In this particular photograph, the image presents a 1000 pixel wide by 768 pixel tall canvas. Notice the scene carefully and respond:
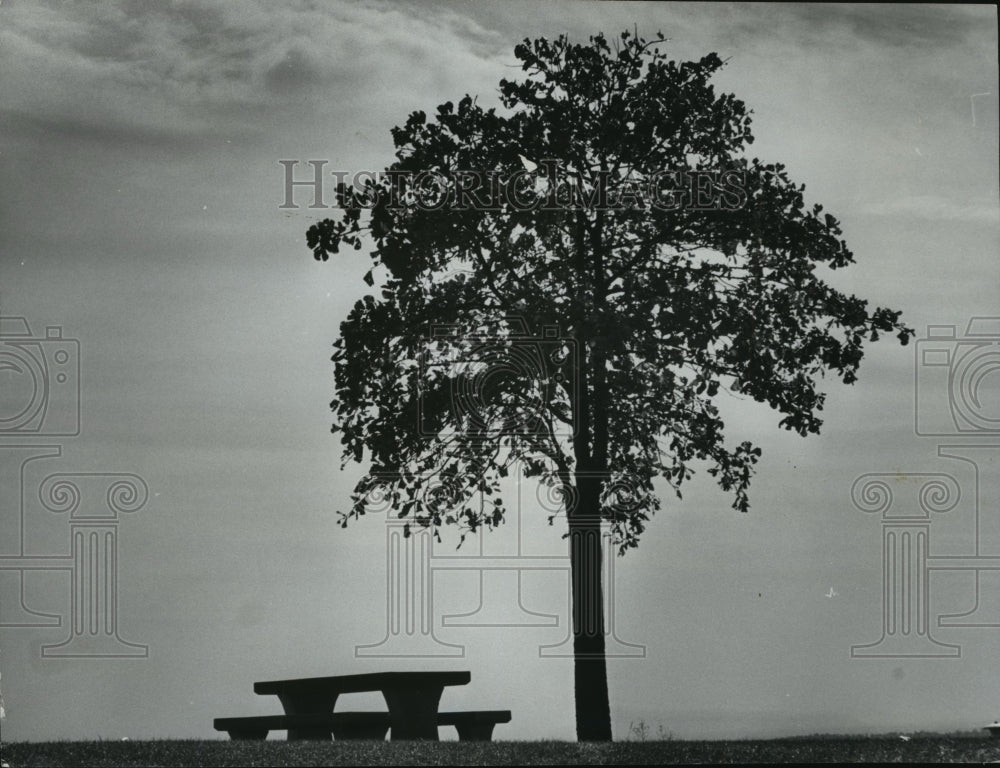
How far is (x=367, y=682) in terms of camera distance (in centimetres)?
764

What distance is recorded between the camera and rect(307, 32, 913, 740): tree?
784 cm

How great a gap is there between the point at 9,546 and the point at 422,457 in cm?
294

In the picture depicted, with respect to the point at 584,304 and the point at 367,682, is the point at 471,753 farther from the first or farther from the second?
the point at 584,304

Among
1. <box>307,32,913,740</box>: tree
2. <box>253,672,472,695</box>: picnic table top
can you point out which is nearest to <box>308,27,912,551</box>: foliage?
<box>307,32,913,740</box>: tree

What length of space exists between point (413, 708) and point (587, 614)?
1.39 metres

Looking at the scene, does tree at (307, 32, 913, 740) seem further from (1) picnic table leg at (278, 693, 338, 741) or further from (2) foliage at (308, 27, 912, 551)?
(1) picnic table leg at (278, 693, 338, 741)

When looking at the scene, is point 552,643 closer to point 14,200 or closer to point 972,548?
point 972,548

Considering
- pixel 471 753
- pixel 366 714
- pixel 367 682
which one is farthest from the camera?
pixel 366 714

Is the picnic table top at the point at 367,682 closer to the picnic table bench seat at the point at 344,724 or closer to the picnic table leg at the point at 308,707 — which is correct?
the picnic table leg at the point at 308,707

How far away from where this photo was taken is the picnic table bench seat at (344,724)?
761 centimetres

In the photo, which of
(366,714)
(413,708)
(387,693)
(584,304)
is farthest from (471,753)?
(584,304)

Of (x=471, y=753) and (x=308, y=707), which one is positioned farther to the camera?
(x=308, y=707)

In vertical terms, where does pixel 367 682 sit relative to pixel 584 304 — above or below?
below

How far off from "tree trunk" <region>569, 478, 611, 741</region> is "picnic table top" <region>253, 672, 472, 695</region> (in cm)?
83
